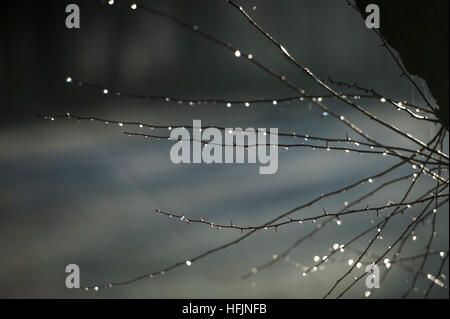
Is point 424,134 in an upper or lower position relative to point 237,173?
upper

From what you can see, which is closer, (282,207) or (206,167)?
(282,207)

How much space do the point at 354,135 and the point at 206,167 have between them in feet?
4.14

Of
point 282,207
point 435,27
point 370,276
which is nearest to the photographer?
point 435,27
